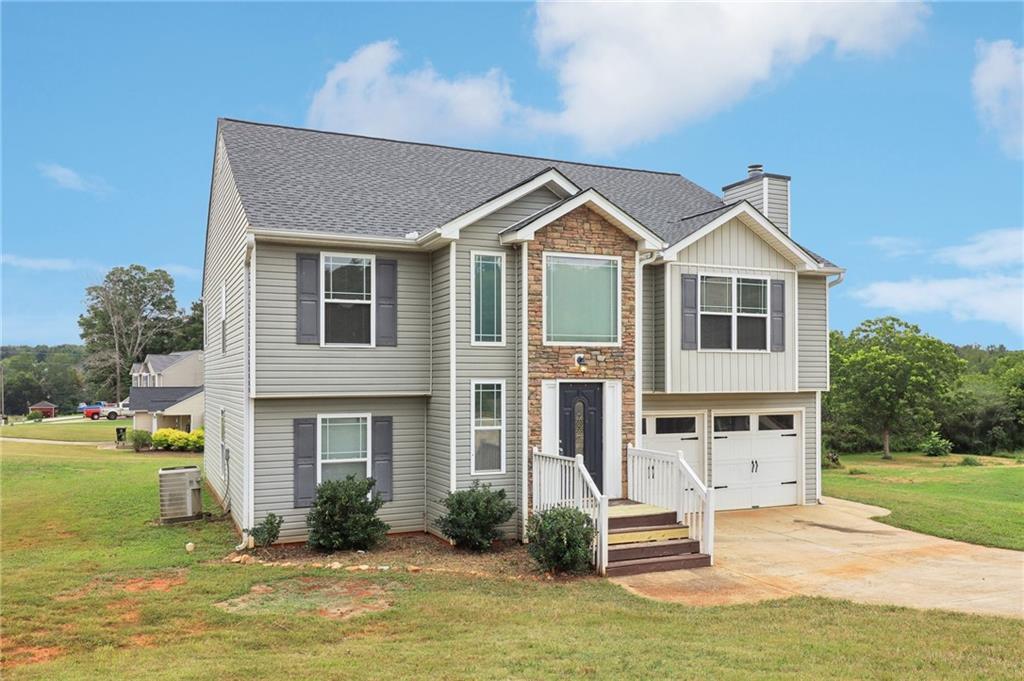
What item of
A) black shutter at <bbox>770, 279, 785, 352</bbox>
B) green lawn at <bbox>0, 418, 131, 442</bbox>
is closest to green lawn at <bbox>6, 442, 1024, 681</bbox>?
black shutter at <bbox>770, 279, 785, 352</bbox>

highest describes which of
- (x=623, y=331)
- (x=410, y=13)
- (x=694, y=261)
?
(x=410, y=13)

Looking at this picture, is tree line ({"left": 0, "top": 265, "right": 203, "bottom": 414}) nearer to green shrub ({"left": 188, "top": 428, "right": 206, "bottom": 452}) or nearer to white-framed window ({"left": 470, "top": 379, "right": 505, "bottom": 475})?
green shrub ({"left": 188, "top": 428, "right": 206, "bottom": 452})

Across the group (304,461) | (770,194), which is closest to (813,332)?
(770,194)

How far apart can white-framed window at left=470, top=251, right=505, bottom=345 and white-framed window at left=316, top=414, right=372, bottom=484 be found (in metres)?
2.51

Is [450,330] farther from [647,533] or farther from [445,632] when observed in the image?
[445,632]

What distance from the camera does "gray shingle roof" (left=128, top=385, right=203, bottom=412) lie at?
35.7 m

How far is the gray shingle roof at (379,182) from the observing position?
13.2m

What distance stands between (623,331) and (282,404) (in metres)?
5.92

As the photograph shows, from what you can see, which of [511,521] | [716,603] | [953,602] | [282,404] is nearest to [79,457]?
[282,404]

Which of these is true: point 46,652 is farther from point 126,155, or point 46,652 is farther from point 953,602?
point 126,155

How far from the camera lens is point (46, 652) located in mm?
7422

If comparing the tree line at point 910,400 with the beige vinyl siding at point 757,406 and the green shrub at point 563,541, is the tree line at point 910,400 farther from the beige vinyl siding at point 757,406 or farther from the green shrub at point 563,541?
the green shrub at point 563,541

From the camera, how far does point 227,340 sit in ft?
51.1

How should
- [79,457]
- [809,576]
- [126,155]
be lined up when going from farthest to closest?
1. [126,155]
2. [79,457]
3. [809,576]
